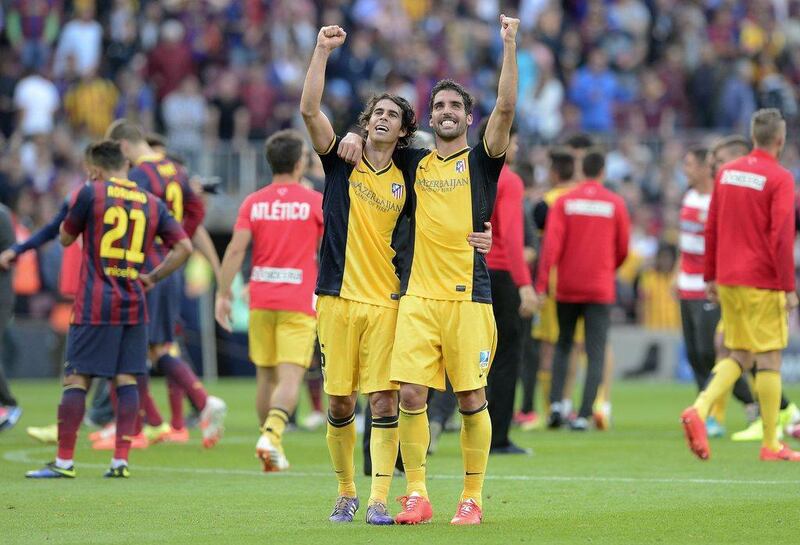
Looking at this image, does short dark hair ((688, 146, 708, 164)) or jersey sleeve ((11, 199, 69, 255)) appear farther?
short dark hair ((688, 146, 708, 164))

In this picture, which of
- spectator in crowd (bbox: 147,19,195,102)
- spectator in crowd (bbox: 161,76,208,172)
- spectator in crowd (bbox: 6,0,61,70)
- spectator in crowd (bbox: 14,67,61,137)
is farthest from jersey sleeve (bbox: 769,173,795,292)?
spectator in crowd (bbox: 6,0,61,70)

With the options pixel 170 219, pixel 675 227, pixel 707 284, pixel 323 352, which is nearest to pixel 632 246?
pixel 675 227

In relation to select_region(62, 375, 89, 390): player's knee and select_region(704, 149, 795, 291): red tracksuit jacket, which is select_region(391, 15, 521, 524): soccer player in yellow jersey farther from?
select_region(704, 149, 795, 291): red tracksuit jacket

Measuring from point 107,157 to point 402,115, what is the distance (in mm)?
3167

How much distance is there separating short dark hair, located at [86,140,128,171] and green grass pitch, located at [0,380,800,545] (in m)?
2.11

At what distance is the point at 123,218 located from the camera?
35.5ft

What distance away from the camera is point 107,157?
36.1ft

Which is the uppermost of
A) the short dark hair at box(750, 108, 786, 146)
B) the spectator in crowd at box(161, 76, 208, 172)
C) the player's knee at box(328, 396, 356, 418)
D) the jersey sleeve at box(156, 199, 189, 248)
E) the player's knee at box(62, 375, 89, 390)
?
the spectator in crowd at box(161, 76, 208, 172)

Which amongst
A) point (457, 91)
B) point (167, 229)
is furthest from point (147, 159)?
point (457, 91)

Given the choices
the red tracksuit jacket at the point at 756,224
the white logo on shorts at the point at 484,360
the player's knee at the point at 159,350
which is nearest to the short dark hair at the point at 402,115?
the white logo on shorts at the point at 484,360

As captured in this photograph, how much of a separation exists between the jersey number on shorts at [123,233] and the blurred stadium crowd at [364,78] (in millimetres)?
11674

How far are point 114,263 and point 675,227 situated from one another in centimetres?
1553

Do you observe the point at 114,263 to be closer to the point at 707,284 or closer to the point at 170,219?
the point at 170,219

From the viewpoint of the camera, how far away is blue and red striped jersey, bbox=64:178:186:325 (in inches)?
421
